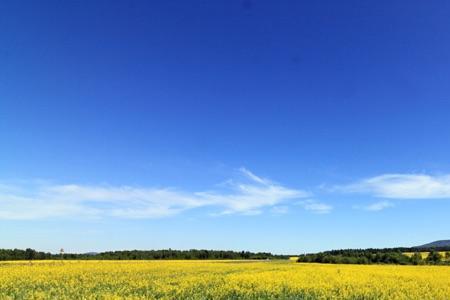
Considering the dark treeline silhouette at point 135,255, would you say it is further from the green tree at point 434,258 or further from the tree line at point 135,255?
the green tree at point 434,258

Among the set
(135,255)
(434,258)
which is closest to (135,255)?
(135,255)

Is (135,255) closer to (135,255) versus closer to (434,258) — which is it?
(135,255)

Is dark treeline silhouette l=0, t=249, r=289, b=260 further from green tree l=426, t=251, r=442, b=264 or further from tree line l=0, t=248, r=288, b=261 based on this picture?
green tree l=426, t=251, r=442, b=264

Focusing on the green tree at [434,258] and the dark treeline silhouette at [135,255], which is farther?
the dark treeline silhouette at [135,255]

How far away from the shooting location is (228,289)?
29281mm

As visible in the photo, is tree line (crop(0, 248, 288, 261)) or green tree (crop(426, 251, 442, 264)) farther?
tree line (crop(0, 248, 288, 261))

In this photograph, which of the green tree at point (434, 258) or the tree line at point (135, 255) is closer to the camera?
the green tree at point (434, 258)

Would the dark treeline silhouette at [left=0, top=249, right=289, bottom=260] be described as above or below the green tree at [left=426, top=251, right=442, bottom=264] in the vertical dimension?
above

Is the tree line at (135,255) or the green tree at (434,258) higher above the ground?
the tree line at (135,255)

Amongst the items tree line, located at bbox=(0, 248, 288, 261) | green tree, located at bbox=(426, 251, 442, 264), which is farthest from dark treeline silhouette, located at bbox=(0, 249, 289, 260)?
green tree, located at bbox=(426, 251, 442, 264)

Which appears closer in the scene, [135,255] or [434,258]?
[434,258]

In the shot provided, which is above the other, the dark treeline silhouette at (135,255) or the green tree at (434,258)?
the dark treeline silhouette at (135,255)

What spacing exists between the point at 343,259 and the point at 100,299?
73116 mm

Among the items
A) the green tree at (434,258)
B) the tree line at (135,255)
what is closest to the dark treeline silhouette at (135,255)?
the tree line at (135,255)
